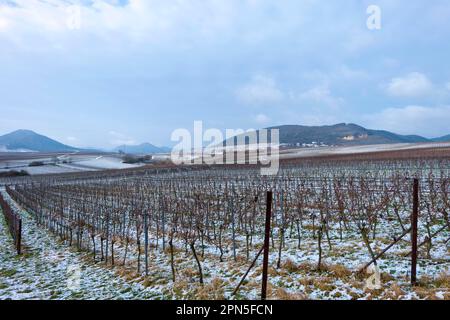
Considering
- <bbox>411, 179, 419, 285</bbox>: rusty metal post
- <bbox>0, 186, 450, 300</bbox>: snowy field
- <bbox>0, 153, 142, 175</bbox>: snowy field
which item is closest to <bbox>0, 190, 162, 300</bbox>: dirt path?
Result: <bbox>0, 186, 450, 300</bbox>: snowy field

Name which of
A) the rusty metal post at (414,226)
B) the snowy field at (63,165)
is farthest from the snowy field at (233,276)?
the snowy field at (63,165)

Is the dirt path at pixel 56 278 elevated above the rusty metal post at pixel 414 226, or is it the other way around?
the rusty metal post at pixel 414 226

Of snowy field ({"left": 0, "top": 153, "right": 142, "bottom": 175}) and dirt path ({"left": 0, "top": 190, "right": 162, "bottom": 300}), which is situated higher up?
snowy field ({"left": 0, "top": 153, "right": 142, "bottom": 175})

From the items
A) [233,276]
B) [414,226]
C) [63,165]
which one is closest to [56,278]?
[233,276]

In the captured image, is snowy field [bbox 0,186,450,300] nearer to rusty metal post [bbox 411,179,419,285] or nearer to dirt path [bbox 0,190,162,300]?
dirt path [bbox 0,190,162,300]

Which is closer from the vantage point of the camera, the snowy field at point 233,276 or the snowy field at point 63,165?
the snowy field at point 233,276

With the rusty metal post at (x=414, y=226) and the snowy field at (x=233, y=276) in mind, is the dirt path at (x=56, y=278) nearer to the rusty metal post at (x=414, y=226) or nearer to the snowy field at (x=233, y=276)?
the snowy field at (x=233, y=276)

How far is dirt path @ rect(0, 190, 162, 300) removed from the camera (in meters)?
5.67

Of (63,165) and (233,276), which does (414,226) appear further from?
(63,165)

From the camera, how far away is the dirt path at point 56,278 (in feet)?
18.6

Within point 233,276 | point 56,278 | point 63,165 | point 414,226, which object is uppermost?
point 414,226

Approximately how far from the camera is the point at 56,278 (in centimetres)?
673

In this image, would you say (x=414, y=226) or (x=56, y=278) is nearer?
(x=414, y=226)
